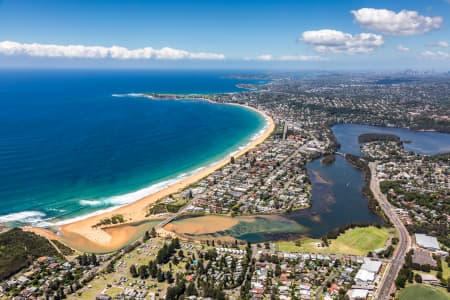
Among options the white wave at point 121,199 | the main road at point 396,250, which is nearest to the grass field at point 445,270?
the main road at point 396,250

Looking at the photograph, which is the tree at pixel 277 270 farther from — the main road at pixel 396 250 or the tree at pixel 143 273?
the tree at pixel 143 273

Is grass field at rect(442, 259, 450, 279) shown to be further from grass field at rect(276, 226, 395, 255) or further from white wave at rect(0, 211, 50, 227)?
white wave at rect(0, 211, 50, 227)

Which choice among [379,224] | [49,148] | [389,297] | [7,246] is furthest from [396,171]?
[49,148]

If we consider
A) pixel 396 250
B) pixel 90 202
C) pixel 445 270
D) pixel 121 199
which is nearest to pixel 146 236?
pixel 121 199

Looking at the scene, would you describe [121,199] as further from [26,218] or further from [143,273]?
[143,273]

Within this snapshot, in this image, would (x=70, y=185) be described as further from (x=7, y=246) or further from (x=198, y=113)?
(x=198, y=113)
